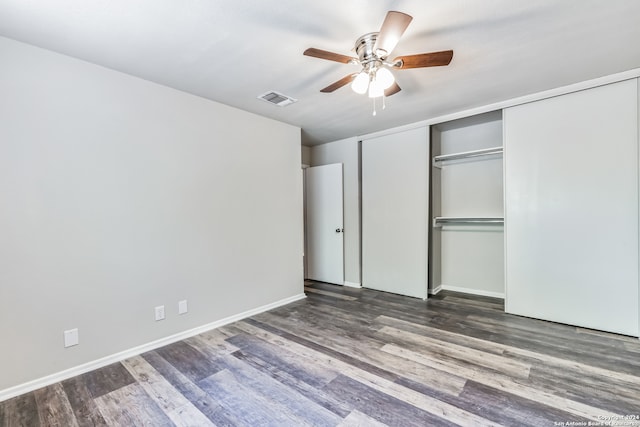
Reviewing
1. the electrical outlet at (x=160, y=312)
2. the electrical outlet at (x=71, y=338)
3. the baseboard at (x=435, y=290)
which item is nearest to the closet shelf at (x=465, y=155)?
the baseboard at (x=435, y=290)

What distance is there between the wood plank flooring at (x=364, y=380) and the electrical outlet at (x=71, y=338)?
26 centimetres

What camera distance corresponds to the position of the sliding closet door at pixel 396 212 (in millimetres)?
4016

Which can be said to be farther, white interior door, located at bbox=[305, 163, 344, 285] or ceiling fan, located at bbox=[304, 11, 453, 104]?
white interior door, located at bbox=[305, 163, 344, 285]

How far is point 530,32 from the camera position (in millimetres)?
1997

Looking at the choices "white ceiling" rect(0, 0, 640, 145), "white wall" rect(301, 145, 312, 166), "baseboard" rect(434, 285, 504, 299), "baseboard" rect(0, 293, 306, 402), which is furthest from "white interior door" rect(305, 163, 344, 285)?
"white ceiling" rect(0, 0, 640, 145)

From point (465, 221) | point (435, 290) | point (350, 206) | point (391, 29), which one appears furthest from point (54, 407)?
point (465, 221)

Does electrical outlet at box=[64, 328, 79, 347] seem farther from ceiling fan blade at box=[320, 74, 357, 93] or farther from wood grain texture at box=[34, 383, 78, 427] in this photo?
ceiling fan blade at box=[320, 74, 357, 93]

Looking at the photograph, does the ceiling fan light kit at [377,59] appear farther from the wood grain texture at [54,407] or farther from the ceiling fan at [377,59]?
the wood grain texture at [54,407]

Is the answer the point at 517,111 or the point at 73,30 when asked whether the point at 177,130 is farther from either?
the point at 517,111

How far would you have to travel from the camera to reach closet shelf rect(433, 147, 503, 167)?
3736mm

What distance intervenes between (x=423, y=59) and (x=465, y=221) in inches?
116

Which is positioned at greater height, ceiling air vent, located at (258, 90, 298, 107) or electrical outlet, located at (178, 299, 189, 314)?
ceiling air vent, located at (258, 90, 298, 107)

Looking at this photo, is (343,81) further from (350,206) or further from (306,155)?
→ (306,155)

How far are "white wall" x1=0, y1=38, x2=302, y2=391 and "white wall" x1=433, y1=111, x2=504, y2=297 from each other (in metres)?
2.83
